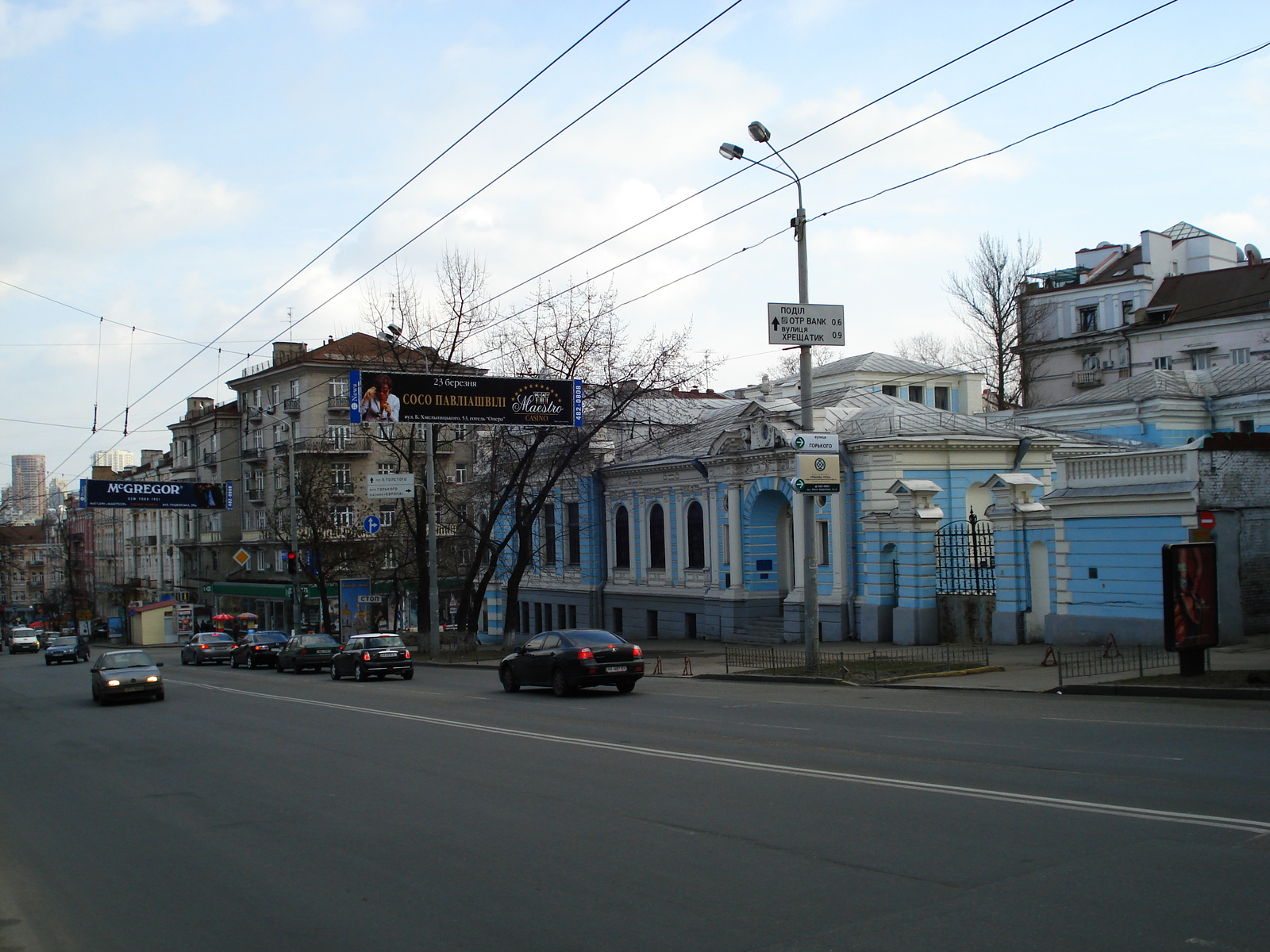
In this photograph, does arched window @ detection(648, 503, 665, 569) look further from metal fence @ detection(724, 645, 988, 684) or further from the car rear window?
the car rear window

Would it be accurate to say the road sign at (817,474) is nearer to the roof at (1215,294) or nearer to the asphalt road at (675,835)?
the asphalt road at (675,835)

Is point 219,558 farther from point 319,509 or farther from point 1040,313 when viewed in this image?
point 1040,313

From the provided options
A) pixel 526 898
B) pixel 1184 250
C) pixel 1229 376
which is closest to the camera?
pixel 526 898

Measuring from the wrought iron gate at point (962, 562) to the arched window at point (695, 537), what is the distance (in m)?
10.7

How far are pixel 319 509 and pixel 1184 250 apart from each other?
5072 cm

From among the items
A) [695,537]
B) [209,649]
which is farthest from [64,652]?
[695,537]

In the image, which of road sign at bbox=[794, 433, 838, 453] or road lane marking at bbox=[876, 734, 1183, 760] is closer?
road lane marking at bbox=[876, 734, 1183, 760]

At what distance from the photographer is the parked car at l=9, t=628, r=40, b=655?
235 feet

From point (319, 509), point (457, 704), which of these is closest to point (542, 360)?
point (457, 704)

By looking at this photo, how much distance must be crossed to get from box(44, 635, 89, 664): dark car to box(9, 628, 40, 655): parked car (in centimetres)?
2010

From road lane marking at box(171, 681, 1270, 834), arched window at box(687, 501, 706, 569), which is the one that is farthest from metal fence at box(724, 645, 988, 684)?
arched window at box(687, 501, 706, 569)

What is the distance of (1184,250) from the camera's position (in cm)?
6431

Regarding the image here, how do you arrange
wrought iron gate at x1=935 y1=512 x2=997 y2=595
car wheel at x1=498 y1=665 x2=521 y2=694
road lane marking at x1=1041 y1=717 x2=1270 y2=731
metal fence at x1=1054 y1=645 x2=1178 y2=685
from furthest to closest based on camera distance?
wrought iron gate at x1=935 y1=512 x2=997 y2=595 < car wheel at x1=498 y1=665 x2=521 y2=694 < metal fence at x1=1054 y1=645 x2=1178 y2=685 < road lane marking at x1=1041 y1=717 x2=1270 y2=731

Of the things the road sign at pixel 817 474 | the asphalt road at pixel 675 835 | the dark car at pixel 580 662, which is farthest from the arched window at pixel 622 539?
the asphalt road at pixel 675 835
